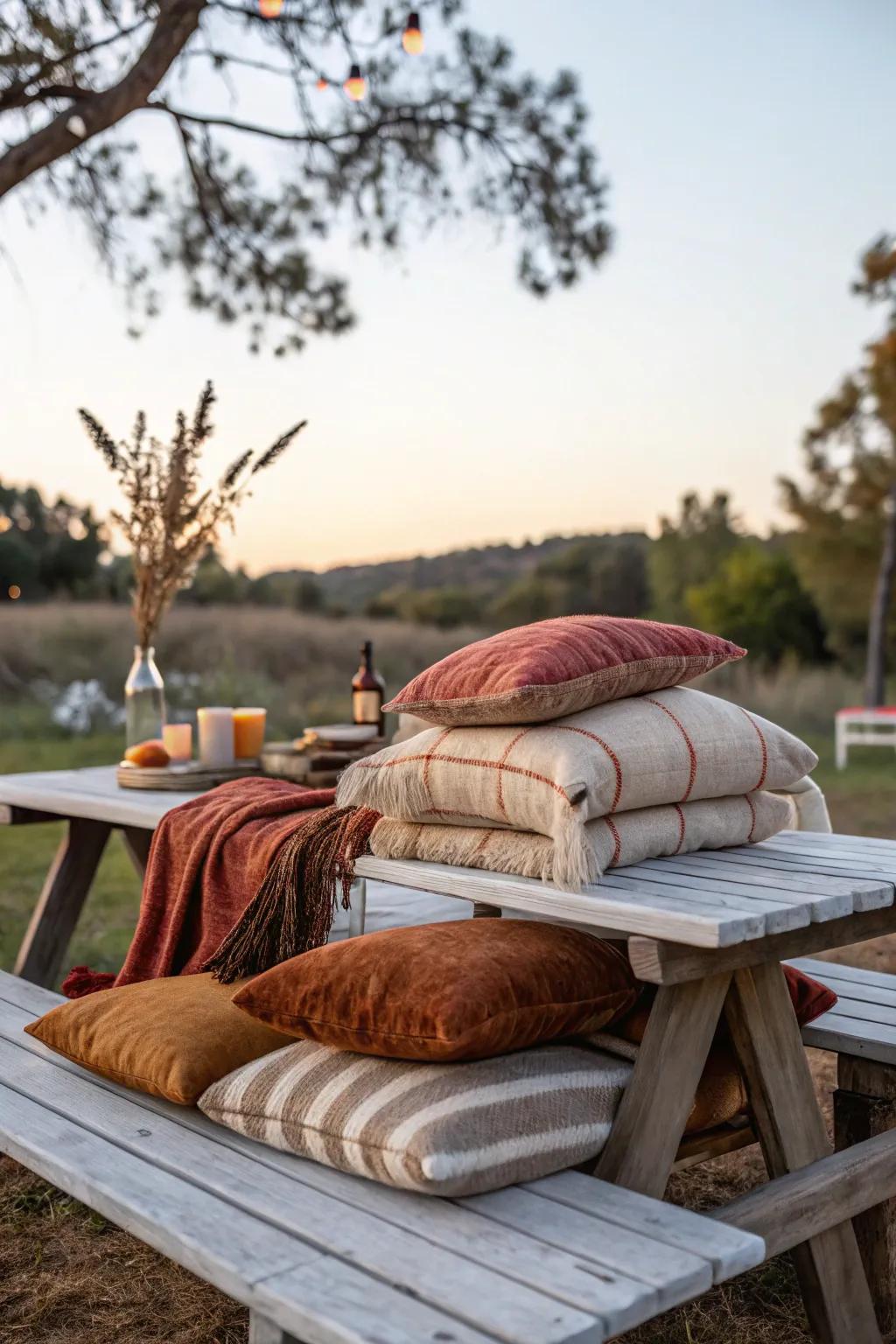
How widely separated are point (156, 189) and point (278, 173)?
1.91 ft

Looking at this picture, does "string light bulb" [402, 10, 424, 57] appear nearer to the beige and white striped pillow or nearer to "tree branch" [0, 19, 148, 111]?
"tree branch" [0, 19, 148, 111]

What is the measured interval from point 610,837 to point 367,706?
1428mm

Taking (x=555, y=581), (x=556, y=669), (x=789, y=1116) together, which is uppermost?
(x=555, y=581)

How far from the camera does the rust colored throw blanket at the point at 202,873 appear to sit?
Answer: 209 centimetres

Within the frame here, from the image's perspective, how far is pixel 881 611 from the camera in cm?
1166

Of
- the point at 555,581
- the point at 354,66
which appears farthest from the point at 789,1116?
the point at 555,581

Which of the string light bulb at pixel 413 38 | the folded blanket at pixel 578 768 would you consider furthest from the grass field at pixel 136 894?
the string light bulb at pixel 413 38

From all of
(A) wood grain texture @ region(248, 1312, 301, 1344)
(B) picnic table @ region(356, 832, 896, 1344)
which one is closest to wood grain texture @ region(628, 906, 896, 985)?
(B) picnic table @ region(356, 832, 896, 1344)

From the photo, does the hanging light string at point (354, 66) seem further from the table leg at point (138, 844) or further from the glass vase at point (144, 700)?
the table leg at point (138, 844)

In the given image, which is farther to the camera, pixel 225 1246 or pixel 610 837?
pixel 610 837

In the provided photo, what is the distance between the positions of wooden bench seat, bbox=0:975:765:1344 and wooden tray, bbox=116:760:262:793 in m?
1.18

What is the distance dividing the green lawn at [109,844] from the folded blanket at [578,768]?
2.25m

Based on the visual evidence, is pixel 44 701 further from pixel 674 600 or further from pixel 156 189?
pixel 674 600

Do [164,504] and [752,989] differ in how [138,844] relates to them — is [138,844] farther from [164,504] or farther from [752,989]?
[752,989]
